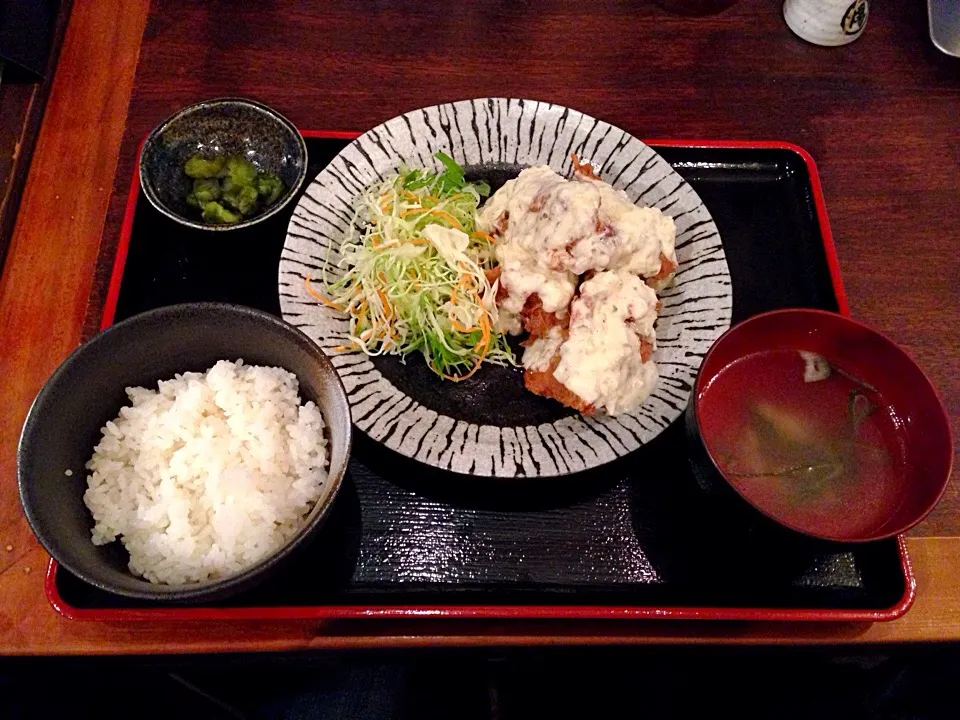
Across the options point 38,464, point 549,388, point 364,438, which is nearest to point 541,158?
point 549,388

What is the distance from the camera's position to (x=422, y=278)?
2.03 metres

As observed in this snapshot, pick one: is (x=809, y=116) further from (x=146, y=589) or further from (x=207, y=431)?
(x=146, y=589)

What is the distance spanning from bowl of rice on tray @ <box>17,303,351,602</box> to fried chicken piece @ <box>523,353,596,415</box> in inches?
20.9

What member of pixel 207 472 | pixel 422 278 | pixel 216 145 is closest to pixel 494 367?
pixel 422 278

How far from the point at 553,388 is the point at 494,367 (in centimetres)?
24

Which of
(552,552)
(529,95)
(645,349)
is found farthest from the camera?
(529,95)

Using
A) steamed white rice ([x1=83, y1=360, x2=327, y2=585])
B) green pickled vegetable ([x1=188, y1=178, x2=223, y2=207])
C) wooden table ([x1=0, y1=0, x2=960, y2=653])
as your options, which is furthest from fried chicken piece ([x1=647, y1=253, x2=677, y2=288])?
green pickled vegetable ([x1=188, y1=178, x2=223, y2=207])

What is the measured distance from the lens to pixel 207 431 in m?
1.66

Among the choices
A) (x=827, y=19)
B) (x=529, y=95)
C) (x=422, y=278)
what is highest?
(x=827, y=19)

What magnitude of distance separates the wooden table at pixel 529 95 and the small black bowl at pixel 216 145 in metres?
0.25

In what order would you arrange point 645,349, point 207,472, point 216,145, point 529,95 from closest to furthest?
1. point 207,472
2. point 645,349
3. point 216,145
4. point 529,95

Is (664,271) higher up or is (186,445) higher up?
(664,271)

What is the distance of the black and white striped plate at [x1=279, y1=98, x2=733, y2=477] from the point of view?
1.73 meters

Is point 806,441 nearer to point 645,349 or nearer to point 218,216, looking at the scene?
point 645,349
